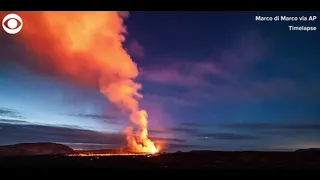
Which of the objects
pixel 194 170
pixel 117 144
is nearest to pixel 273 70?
pixel 194 170

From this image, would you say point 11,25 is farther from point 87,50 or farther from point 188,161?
point 188,161

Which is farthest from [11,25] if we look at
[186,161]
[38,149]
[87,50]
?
[186,161]

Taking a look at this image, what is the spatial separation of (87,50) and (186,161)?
1009 millimetres

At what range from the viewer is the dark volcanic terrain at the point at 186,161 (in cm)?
264

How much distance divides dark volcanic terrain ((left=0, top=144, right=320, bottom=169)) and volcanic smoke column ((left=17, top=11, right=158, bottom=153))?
119 mm

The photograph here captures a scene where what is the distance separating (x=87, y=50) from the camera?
2.74m

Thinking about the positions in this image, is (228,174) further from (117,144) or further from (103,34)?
(103,34)

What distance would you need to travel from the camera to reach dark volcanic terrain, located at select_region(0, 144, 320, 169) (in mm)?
2645

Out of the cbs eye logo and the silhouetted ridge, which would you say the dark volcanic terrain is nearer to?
the silhouetted ridge

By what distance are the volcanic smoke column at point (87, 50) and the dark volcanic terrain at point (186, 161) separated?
0.12 metres

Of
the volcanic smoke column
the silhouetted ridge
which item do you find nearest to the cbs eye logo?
the volcanic smoke column

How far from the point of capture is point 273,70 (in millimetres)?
2684

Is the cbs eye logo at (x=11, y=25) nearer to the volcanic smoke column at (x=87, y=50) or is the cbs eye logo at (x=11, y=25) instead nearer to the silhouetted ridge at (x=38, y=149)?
the volcanic smoke column at (x=87, y=50)
